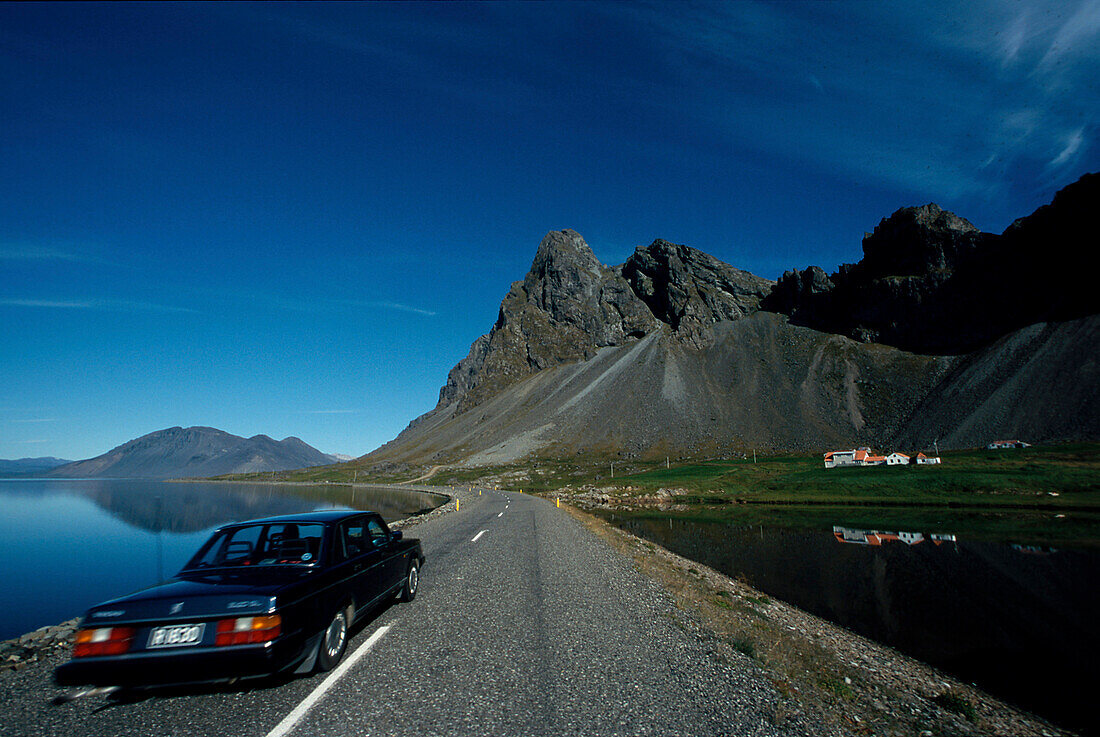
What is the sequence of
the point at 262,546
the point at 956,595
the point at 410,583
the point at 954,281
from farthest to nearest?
the point at 954,281 → the point at 956,595 → the point at 410,583 → the point at 262,546

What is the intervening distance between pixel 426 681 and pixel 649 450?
4590 inches

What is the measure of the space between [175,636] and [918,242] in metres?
177

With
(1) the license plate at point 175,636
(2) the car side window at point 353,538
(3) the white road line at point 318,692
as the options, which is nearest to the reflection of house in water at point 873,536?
(2) the car side window at point 353,538

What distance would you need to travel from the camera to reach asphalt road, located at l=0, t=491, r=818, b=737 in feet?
18.5

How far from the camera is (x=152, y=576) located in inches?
1062

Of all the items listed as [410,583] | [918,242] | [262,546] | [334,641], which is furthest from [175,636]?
[918,242]

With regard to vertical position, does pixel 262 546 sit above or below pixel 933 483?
above

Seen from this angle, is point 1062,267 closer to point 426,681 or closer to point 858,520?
point 858,520

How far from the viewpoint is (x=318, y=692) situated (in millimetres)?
6297

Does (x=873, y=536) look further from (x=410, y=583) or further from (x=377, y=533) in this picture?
(x=377, y=533)

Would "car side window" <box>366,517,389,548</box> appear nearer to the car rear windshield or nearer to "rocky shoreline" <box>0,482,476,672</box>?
the car rear windshield

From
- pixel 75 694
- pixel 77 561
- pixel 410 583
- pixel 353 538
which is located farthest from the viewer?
pixel 77 561

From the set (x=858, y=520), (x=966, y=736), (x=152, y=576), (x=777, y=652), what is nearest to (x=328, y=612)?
(x=777, y=652)

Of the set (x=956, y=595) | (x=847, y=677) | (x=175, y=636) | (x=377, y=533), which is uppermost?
(x=377, y=533)
